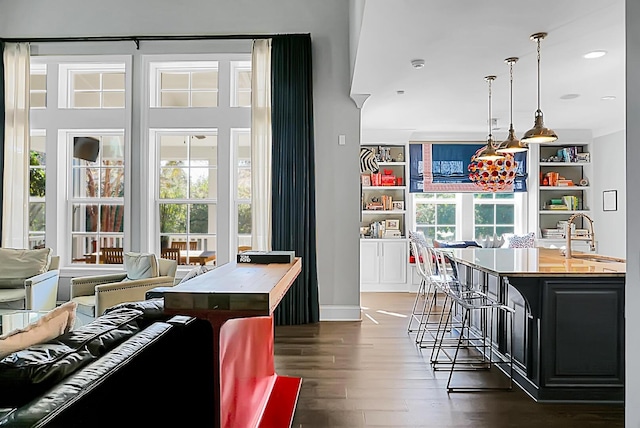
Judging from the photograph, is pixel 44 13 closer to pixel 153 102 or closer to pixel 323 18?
pixel 153 102

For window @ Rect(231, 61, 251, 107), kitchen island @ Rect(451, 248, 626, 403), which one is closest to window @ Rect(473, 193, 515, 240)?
window @ Rect(231, 61, 251, 107)

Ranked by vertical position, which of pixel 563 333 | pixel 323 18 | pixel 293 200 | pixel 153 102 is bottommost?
pixel 563 333

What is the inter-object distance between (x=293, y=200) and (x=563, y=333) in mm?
2982

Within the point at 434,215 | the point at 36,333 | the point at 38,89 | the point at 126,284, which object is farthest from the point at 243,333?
the point at 434,215

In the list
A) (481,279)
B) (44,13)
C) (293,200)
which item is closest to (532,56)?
(481,279)

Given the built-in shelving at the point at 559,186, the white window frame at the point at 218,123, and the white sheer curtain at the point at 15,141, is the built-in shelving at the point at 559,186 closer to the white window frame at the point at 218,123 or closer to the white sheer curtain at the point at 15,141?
the white window frame at the point at 218,123

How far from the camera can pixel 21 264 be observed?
15.3 ft

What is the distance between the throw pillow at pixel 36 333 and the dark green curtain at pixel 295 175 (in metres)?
3.62

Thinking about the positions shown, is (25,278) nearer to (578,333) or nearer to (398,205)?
(578,333)

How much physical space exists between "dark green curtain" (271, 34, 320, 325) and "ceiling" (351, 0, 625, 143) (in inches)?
26.7

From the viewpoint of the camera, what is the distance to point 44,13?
5332 mm

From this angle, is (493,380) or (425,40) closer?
(493,380)

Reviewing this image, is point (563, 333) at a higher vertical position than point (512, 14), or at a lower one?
lower

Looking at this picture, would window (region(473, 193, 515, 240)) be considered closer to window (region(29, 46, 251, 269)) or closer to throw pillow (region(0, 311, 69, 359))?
window (region(29, 46, 251, 269))
